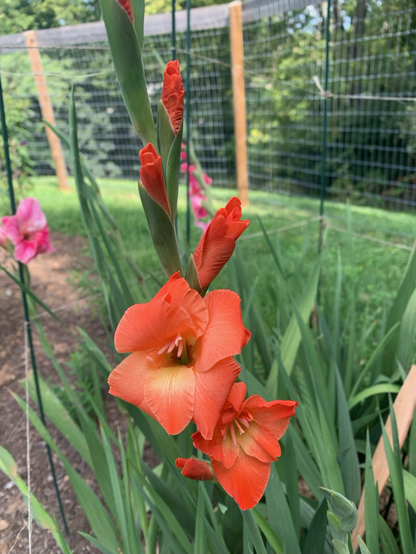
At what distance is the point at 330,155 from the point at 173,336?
555 centimetres

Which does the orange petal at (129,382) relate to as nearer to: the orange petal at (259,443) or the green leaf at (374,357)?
the orange petal at (259,443)

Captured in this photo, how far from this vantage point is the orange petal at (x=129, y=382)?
0.32 m

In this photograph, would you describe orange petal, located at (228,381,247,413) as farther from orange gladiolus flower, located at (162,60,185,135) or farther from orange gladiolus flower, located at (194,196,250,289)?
orange gladiolus flower, located at (162,60,185,135)

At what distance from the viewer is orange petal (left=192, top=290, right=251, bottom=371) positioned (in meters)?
0.30

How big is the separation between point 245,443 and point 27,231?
2.33ft

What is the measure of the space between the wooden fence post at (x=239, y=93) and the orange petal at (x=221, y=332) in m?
3.58

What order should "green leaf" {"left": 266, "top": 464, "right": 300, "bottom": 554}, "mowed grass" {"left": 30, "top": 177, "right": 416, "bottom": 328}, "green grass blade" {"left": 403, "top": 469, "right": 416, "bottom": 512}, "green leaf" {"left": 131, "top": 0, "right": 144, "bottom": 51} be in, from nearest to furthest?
"green leaf" {"left": 131, "top": 0, "right": 144, "bottom": 51} → "green leaf" {"left": 266, "top": 464, "right": 300, "bottom": 554} → "green grass blade" {"left": 403, "top": 469, "right": 416, "bottom": 512} → "mowed grass" {"left": 30, "top": 177, "right": 416, "bottom": 328}

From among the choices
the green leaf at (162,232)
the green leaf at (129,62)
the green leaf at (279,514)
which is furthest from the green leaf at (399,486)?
the green leaf at (129,62)

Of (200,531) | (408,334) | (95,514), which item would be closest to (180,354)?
(200,531)

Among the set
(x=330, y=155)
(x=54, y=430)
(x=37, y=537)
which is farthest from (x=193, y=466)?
(x=330, y=155)

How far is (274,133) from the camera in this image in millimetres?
4918

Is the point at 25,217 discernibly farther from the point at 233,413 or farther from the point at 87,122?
the point at 87,122

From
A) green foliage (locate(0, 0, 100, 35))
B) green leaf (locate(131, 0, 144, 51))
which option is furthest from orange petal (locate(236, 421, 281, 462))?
green foliage (locate(0, 0, 100, 35))

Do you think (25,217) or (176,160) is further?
(25,217)
